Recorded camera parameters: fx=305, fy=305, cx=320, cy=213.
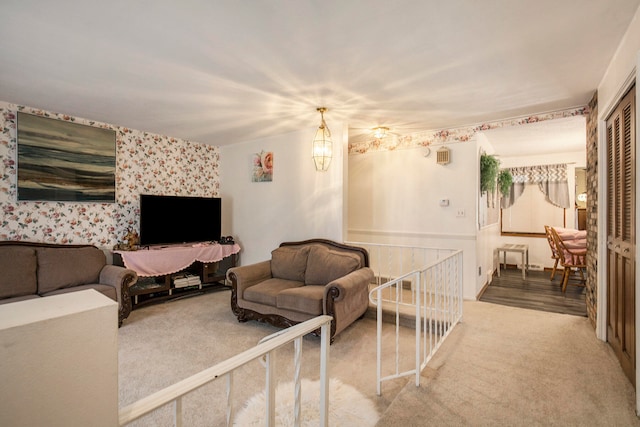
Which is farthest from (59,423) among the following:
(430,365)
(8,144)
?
(8,144)

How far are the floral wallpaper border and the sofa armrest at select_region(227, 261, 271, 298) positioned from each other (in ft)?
7.87

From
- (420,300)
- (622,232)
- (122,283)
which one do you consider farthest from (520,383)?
(122,283)

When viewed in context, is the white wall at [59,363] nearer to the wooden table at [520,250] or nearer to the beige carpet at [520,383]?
the beige carpet at [520,383]

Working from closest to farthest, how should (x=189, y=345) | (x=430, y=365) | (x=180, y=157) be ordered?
(x=430, y=365)
(x=189, y=345)
(x=180, y=157)

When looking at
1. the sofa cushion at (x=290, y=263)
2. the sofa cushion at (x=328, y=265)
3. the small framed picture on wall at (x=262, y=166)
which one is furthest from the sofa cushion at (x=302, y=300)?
the small framed picture on wall at (x=262, y=166)

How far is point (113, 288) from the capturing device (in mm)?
3340

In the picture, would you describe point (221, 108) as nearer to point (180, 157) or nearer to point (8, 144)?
point (180, 157)

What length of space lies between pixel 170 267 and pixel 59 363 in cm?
385

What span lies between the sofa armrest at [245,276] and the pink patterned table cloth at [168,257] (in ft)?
3.39

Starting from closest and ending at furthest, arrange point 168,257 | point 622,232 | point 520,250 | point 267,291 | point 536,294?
point 622,232
point 267,291
point 168,257
point 536,294
point 520,250

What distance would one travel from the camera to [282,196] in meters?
4.50

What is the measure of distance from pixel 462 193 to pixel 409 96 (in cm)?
167

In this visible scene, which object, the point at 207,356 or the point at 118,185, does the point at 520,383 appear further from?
the point at 118,185

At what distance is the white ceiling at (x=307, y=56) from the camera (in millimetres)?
1760
